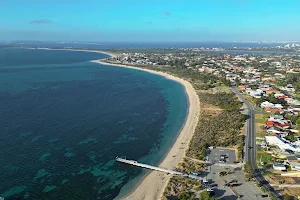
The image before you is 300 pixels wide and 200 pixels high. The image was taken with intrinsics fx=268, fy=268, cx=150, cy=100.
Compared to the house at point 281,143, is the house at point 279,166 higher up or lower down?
lower down

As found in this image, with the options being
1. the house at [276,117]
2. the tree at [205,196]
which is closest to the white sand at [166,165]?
the tree at [205,196]

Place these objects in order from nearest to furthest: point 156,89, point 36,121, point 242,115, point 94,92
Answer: point 36,121 → point 242,115 → point 94,92 → point 156,89

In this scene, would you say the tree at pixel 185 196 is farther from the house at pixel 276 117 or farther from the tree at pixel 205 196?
the house at pixel 276 117

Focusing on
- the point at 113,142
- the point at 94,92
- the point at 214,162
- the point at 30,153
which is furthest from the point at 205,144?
the point at 94,92

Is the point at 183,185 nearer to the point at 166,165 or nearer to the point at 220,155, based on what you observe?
the point at 166,165

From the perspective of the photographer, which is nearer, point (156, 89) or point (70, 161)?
point (70, 161)

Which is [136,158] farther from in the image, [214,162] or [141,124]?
[141,124]
